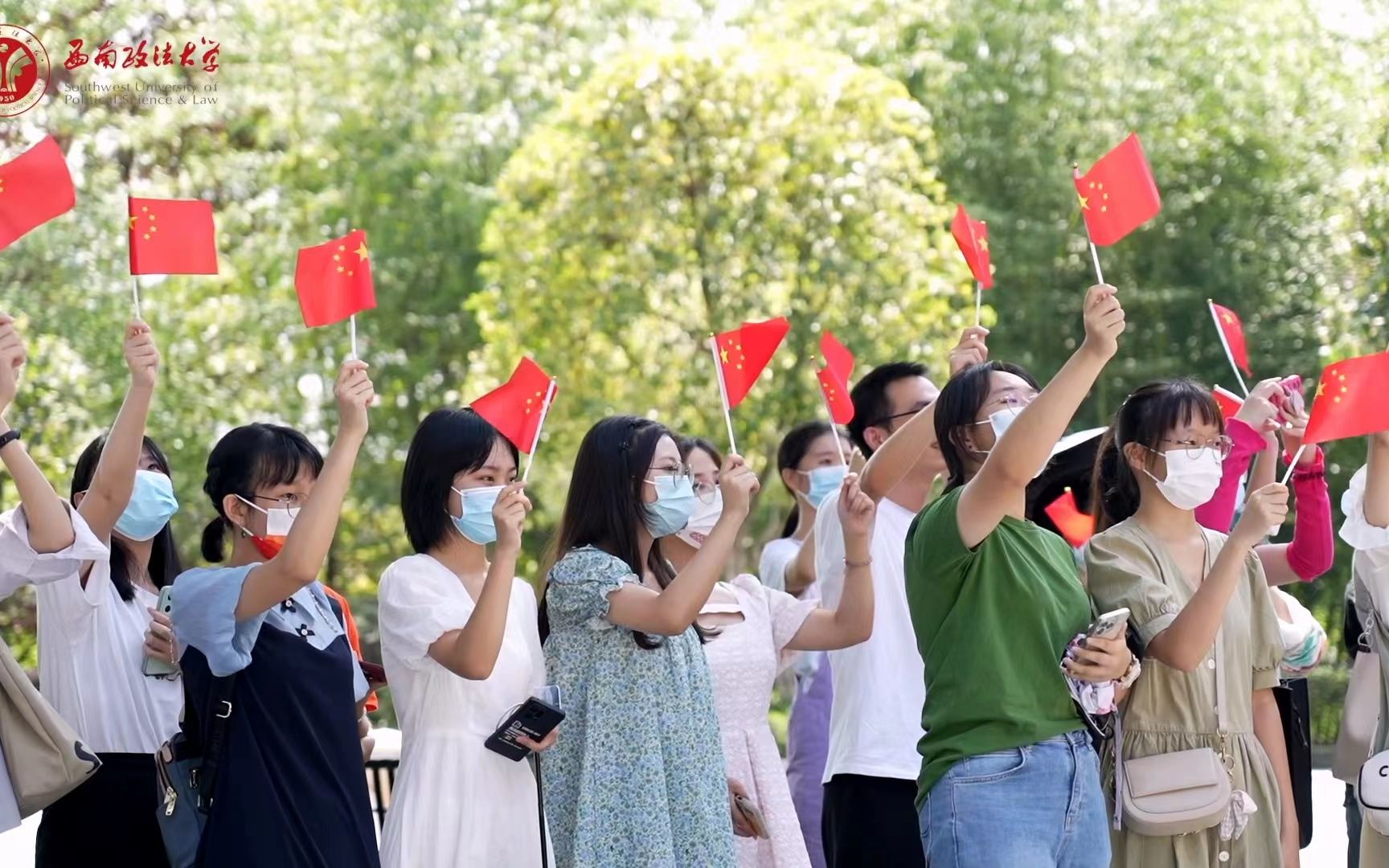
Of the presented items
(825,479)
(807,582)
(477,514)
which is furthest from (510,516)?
(807,582)

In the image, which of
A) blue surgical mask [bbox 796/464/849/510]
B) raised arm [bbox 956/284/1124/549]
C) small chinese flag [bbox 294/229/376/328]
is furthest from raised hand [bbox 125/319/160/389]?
blue surgical mask [bbox 796/464/849/510]

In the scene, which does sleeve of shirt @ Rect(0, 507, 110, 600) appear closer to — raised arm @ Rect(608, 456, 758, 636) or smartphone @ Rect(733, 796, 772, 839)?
raised arm @ Rect(608, 456, 758, 636)

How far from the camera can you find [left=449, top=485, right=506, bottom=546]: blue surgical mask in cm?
454

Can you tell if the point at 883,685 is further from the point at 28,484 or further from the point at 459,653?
the point at 28,484

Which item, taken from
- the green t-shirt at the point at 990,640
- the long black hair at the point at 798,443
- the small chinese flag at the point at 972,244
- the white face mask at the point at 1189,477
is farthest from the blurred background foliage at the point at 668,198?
the green t-shirt at the point at 990,640

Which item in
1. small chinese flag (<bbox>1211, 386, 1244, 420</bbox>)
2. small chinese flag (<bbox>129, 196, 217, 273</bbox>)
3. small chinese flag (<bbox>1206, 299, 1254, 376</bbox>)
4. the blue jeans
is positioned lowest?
the blue jeans

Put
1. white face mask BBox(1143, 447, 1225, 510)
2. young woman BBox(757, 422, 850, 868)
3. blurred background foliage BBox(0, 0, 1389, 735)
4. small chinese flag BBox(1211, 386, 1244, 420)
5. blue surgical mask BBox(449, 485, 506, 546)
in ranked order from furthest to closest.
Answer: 1. blurred background foliage BBox(0, 0, 1389, 735)
2. young woman BBox(757, 422, 850, 868)
3. small chinese flag BBox(1211, 386, 1244, 420)
4. blue surgical mask BBox(449, 485, 506, 546)
5. white face mask BBox(1143, 447, 1225, 510)

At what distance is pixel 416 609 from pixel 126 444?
92 centimetres

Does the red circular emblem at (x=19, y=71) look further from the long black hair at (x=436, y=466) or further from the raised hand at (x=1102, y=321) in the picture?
the raised hand at (x=1102, y=321)

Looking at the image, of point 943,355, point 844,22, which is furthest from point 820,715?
point 844,22

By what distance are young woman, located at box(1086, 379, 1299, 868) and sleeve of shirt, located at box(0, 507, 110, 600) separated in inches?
97.1

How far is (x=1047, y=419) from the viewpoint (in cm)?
363

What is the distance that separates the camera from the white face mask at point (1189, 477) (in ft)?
14.5

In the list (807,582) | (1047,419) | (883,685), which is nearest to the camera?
(1047,419)
